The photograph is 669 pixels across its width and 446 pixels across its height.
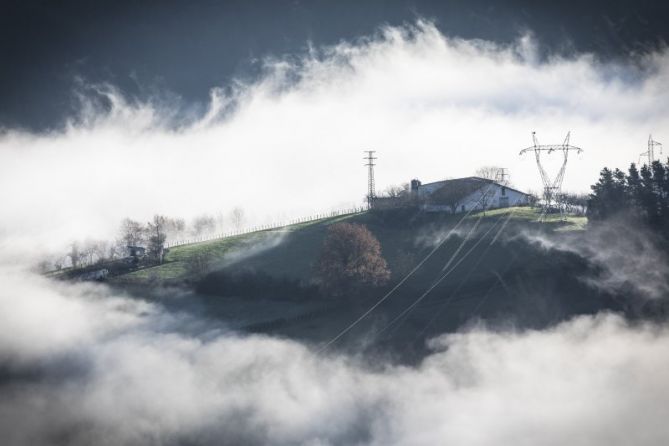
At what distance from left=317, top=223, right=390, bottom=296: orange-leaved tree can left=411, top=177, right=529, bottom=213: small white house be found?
41.5 m

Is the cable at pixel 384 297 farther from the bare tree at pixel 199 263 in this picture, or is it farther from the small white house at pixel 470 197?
the bare tree at pixel 199 263

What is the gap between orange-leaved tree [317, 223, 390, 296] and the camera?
78.1 meters

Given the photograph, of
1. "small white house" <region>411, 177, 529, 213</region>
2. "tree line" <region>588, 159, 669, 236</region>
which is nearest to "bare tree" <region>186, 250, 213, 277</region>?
"small white house" <region>411, 177, 529, 213</region>

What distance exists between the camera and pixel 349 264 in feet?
258

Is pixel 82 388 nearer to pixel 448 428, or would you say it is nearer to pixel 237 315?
pixel 237 315

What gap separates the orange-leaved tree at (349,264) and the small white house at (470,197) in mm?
41455

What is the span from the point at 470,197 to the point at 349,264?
2018 inches

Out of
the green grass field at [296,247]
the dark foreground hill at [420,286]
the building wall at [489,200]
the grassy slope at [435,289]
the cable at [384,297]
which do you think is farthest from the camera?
the building wall at [489,200]

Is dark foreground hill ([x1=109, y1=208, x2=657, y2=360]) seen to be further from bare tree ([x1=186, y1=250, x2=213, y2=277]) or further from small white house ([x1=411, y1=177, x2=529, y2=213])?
small white house ([x1=411, y1=177, x2=529, y2=213])

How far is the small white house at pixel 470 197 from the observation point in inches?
4574

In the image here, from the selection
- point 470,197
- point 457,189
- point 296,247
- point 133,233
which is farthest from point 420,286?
point 133,233

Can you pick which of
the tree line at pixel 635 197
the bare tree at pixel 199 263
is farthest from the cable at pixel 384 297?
the bare tree at pixel 199 263

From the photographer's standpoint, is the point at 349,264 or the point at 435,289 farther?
the point at 349,264

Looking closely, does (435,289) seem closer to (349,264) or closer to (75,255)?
(349,264)
